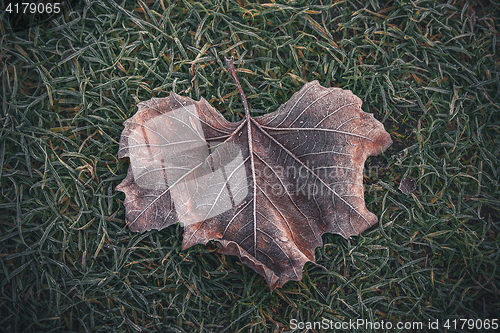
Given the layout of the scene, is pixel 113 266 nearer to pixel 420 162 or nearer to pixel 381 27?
pixel 420 162

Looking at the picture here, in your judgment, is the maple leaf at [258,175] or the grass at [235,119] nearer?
the maple leaf at [258,175]

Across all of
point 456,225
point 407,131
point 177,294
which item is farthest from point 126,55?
point 456,225

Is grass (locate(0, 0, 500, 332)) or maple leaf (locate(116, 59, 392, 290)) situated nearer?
maple leaf (locate(116, 59, 392, 290))

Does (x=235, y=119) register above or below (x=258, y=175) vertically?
above

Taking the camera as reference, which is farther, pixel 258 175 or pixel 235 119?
pixel 235 119
